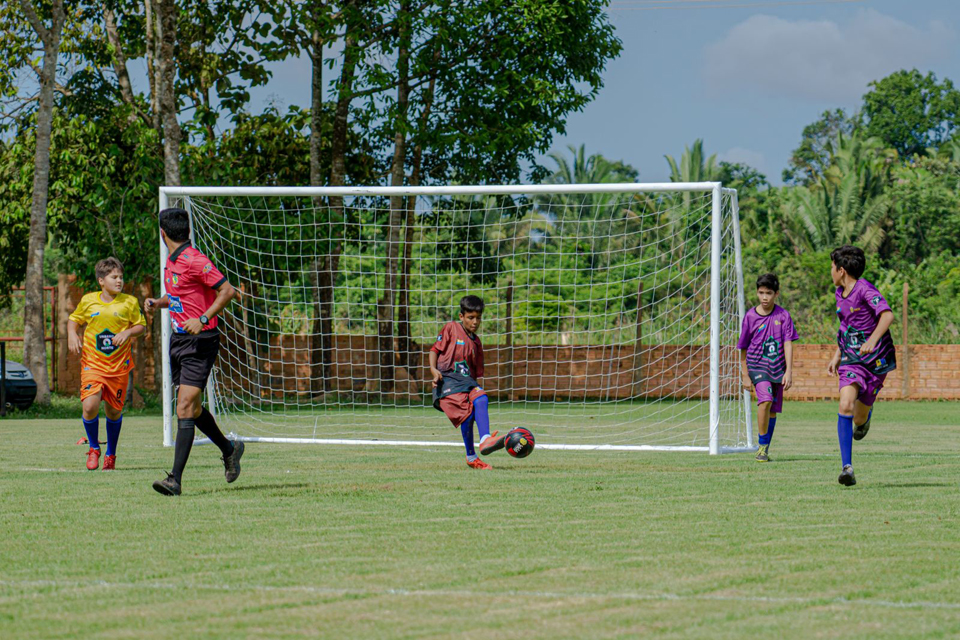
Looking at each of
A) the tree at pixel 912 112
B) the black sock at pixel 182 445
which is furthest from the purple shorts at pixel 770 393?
the tree at pixel 912 112

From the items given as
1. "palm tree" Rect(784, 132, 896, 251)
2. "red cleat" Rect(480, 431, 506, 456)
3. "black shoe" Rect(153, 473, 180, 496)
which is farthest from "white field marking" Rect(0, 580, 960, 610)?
"palm tree" Rect(784, 132, 896, 251)

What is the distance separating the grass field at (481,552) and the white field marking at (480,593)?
0.01 metres

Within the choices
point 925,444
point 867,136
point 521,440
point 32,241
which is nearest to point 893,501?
point 521,440

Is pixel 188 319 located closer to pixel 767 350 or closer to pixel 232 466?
pixel 232 466

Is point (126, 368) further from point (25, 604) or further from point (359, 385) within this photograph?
point (359, 385)

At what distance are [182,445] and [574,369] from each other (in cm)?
1657

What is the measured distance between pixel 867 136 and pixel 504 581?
60.7m

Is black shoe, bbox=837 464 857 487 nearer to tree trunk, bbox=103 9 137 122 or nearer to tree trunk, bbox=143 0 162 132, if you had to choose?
tree trunk, bbox=143 0 162 132

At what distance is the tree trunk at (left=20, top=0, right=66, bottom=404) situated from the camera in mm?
21125

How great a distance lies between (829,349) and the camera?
2694 cm

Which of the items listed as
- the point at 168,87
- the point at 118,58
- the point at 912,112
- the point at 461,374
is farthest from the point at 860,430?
the point at 912,112

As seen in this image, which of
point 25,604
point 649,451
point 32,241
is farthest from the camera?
point 32,241

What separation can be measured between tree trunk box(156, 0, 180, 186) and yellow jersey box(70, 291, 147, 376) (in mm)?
11481

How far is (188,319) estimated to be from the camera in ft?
26.9
